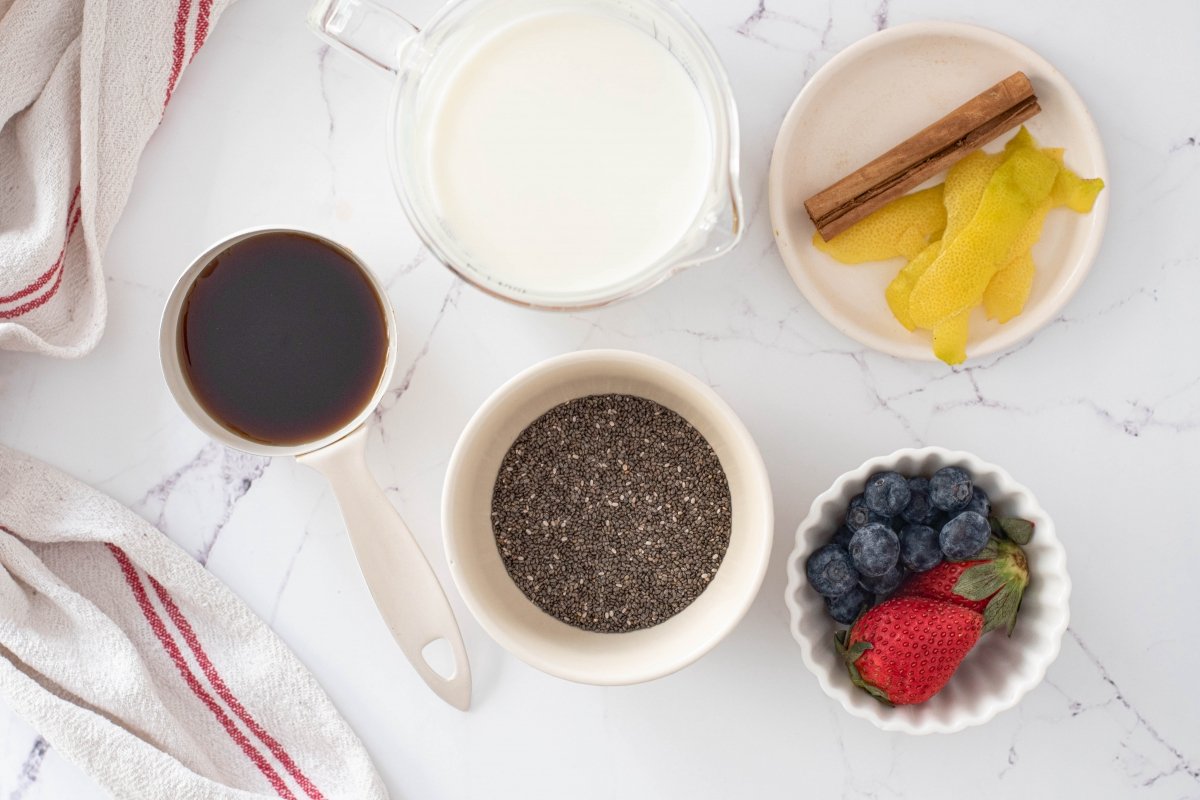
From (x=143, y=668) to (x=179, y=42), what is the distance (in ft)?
2.19

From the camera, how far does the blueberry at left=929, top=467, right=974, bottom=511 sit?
94 cm

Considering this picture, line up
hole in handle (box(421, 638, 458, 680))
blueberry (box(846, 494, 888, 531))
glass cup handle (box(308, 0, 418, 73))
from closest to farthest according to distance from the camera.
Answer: glass cup handle (box(308, 0, 418, 73))
blueberry (box(846, 494, 888, 531))
hole in handle (box(421, 638, 458, 680))

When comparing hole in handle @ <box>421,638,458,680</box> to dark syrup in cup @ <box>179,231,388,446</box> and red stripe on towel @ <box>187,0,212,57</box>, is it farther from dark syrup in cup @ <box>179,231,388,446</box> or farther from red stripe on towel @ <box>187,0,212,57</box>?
red stripe on towel @ <box>187,0,212,57</box>

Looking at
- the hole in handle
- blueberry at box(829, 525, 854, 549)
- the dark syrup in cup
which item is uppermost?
blueberry at box(829, 525, 854, 549)

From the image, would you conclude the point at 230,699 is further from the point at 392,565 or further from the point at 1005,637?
the point at 1005,637

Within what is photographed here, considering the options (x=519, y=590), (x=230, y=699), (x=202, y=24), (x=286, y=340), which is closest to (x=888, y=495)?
(x=519, y=590)

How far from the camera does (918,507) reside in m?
0.96

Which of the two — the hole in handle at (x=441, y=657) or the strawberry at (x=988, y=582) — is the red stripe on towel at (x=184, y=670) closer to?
the hole in handle at (x=441, y=657)

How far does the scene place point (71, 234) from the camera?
1.07 m

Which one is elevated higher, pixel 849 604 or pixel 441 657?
pixel 849 604

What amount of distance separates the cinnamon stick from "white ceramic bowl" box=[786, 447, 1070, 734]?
0.83 feet

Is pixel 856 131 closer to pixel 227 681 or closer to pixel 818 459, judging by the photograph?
pixel 818 459

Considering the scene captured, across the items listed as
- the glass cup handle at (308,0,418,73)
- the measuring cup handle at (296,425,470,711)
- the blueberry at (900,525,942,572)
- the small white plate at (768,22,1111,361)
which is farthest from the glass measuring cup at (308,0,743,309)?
the blueberry at (900,525,942,572)

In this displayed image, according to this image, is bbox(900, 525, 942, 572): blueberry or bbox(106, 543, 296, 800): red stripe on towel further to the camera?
bbox(106, 543, 296, 800): red stripe on towel
